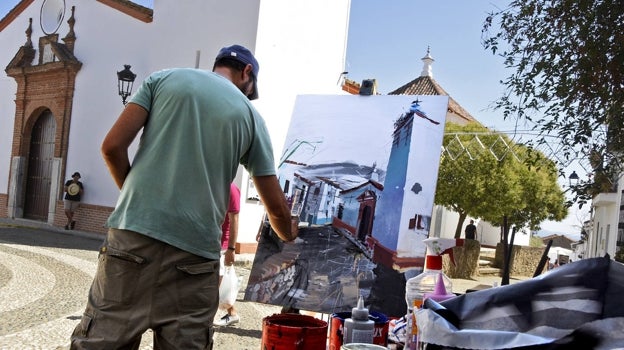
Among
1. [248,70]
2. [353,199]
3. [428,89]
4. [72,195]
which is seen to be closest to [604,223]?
[428,89]

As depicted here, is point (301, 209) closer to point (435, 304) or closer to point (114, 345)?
point (114, 345)

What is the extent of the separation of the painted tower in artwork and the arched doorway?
43.5 feet

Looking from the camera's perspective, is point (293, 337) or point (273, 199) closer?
point (293, 337)

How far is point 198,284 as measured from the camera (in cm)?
182

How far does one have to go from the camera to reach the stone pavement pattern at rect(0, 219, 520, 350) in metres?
4.48

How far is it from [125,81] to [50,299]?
21.7 feet

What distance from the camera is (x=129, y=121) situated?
1811 mm

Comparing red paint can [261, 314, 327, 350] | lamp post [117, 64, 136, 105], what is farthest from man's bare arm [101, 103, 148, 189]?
lamp post [117, 64, 136, 105]

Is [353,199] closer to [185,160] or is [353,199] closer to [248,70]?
[248,70]

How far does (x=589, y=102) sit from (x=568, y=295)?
10.9 feet

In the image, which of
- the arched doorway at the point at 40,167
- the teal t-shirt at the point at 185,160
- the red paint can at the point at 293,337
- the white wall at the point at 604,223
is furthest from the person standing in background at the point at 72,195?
the white wall at the point at 604,223

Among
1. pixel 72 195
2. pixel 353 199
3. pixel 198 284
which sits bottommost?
pixel 72 195

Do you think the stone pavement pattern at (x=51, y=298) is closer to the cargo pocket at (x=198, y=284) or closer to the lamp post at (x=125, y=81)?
the cargo pocket at (x=198, y=284)

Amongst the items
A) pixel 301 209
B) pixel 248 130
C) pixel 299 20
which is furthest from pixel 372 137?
pixel 299 20
